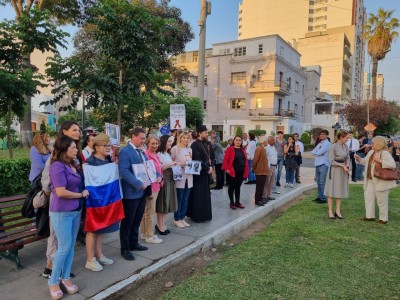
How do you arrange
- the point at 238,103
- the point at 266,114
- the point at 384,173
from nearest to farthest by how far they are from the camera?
the point at 384,173 → the point at 266,114 → the point at 238,103

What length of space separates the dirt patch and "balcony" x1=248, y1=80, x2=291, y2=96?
1295 inches

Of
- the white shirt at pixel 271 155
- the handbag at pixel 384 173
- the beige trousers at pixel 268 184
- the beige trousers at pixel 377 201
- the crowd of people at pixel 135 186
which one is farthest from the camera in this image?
the white shirt at pixel 271 155

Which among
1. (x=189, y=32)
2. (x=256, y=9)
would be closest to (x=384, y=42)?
(x=189, y=32)

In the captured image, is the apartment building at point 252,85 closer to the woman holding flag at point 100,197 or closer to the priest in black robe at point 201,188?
the priest in black robe at point 201,188

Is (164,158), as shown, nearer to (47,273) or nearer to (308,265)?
(47,273)

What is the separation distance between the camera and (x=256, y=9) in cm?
7975

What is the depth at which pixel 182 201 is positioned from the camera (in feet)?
19.6

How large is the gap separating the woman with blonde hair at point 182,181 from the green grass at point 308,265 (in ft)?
4.53

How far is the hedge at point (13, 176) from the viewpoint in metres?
7.09

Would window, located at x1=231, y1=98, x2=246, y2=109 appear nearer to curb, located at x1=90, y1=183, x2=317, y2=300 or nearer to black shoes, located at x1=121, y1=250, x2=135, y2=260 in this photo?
curb, located at x1=90, y1=183, x2=317, y2=300

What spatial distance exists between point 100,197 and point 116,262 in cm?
114

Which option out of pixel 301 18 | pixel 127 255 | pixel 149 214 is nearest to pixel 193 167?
pixel 149 214

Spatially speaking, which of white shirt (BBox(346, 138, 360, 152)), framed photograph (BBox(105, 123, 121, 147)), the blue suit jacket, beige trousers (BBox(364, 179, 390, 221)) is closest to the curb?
the blue suit jacket

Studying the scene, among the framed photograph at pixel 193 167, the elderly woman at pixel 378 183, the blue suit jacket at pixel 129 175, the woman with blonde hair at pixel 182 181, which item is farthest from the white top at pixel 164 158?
the elderly woman at pixel 378 183
